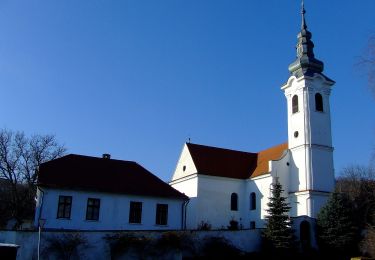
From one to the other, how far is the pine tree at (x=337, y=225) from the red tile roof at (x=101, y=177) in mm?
9511

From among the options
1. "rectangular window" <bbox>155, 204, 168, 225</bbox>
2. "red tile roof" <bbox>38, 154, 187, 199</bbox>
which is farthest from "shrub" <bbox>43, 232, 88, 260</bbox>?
"rectangular window" <bbox>155, 204, 168, 225</bbox>

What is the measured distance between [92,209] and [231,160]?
16576mm

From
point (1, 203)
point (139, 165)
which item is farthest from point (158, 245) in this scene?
point (1, 203)

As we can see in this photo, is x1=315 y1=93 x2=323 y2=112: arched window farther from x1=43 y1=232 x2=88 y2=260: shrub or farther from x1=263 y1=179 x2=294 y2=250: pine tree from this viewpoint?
x1=43 y1=232 x2=88 y2=260: shrub

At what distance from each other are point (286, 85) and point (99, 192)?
1970 cm

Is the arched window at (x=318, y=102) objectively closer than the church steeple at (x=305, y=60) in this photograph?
Yes

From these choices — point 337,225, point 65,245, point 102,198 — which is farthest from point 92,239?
point 337,225

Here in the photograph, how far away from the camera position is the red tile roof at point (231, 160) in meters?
39.0

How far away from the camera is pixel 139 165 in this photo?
1328 inches

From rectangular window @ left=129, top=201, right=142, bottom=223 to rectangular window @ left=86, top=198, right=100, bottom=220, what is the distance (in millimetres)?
2224

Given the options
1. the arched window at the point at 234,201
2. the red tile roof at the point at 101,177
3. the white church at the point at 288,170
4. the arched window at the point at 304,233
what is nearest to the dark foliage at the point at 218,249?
the arched window at the point at 304,233

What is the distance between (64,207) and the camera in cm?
2802

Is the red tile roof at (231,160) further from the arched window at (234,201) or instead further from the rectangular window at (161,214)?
the rectangular window at (161,214)

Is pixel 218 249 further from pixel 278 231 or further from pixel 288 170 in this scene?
pixel 288 170
